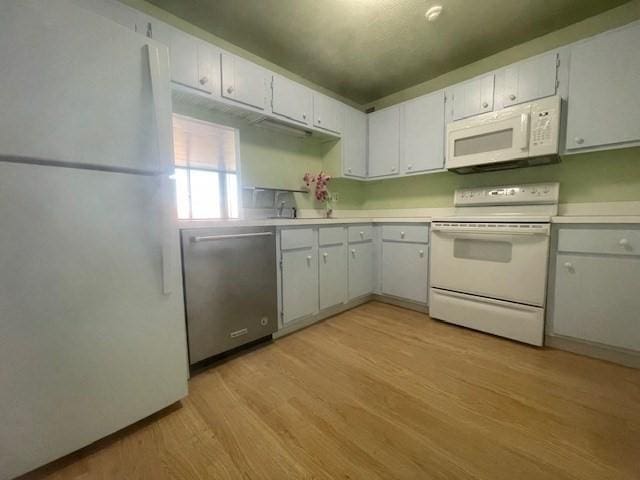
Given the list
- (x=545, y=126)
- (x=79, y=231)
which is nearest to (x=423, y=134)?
(x=545, y=126)

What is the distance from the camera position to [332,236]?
2.38 m

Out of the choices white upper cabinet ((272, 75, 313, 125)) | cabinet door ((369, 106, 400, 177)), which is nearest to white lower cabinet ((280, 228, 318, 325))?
white upper cabinet ((272, 75, 313, 125))

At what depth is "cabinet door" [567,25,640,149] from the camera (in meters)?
1.63

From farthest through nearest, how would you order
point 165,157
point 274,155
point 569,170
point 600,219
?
point 274,155 → point 569,170 → point 600,219 → point 165,157

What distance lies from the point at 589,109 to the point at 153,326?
3.05 metres

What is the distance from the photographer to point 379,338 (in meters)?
2.02

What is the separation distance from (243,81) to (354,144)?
143 cm

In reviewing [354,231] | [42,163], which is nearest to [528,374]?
[354,231]

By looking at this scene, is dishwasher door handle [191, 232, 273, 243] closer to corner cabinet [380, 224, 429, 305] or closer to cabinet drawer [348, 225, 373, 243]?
cabinet drawer [348, 225, 373, 243]

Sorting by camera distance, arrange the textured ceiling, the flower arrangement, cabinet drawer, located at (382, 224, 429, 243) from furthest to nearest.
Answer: the flower arrangement, cabinet drawer, located at (382, 224, 429, 243), the textured ceiling

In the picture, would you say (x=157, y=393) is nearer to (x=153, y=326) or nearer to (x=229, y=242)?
(x=153, y=326)

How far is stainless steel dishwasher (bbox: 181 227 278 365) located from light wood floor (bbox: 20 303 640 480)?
0.20 metres

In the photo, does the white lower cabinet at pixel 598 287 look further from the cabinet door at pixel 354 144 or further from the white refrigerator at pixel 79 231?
the white refrigerator at pixel 79 231

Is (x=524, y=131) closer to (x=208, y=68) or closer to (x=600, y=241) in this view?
(x=600, y=241)
